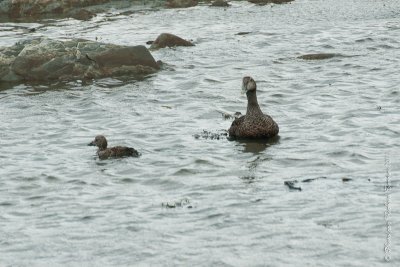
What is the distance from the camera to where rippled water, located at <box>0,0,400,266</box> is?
14.2 m

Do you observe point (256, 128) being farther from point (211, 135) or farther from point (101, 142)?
point (101, 142)

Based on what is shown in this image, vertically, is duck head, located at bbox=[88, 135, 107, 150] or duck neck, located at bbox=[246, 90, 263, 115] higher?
duck neck, located at bbox=[246, 90, 263, 115]

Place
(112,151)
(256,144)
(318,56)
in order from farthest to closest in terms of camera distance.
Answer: (318,56) → (256,144) → (112,151)

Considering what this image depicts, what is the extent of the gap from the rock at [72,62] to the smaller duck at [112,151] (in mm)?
9119

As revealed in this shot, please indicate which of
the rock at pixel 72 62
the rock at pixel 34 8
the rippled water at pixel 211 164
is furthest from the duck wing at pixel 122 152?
the rock at pixel 34 8

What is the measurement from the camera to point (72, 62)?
2898 centimetres

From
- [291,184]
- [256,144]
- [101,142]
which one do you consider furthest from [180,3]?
[291,184]

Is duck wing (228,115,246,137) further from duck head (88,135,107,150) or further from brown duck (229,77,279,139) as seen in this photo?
duck head (88,135,107,150)

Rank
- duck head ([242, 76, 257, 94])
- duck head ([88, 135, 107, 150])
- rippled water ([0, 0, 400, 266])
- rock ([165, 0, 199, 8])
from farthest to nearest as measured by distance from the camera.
Result: rock ([165, 0, 199, 8]) < duck head ([242, 76, 257, 94]) < duck head ([88, 135, 107, 150]) < rippled water ([0, 0, 400, 266])

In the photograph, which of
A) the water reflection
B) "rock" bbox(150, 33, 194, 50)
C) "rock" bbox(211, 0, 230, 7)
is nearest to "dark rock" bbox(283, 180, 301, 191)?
the water reflection

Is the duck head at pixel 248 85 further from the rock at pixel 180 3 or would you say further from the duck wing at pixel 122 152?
the rock at pixel 180 3

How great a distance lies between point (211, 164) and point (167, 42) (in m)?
15.3

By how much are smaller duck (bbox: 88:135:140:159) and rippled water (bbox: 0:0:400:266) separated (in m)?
0.26

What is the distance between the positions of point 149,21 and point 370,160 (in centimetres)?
2422
